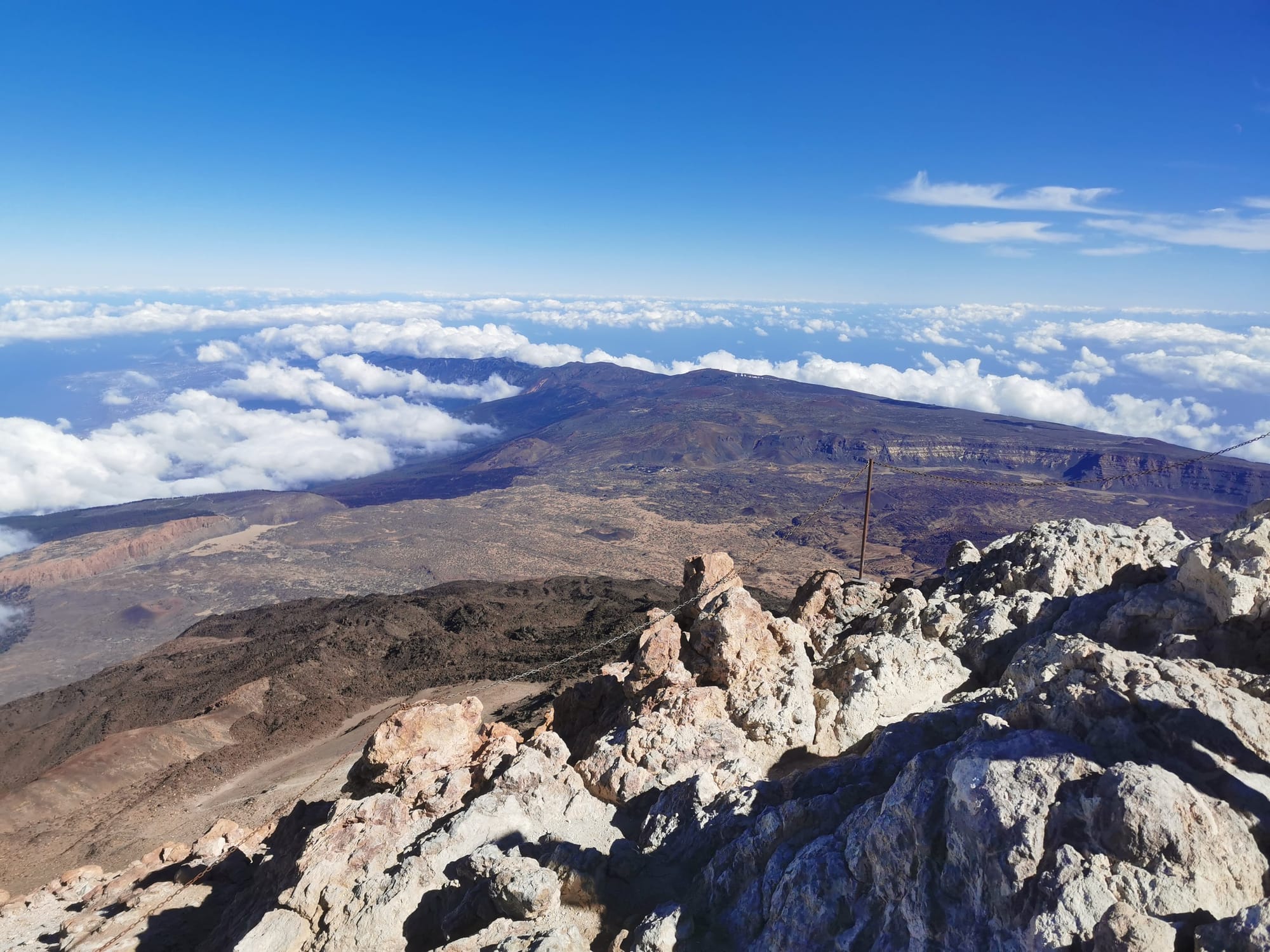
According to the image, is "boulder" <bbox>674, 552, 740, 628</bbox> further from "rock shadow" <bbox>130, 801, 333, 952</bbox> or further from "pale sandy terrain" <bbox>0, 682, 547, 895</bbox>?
"rock shadow" <bbox>130, 801, 333, 952</bbox>

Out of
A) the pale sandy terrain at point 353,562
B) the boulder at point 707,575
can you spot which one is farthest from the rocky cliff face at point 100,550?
the boulder at point 707,575

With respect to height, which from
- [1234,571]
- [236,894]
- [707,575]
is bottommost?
[236,894]

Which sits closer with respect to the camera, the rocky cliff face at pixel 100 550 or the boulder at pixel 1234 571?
the boulder at pixel 1234 571

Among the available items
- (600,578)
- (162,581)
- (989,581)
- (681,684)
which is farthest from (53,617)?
(989,581)

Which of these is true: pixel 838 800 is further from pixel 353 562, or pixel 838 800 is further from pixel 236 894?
pixel 353 562

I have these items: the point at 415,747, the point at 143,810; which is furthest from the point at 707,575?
the point at 143,810

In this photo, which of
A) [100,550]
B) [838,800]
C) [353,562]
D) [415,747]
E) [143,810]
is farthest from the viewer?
[100,550]

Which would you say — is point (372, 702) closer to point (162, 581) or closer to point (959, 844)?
point (959, 844)

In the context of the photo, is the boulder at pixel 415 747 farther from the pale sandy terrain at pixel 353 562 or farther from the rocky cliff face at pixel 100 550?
the rocky cliff face at pixel 100 550
